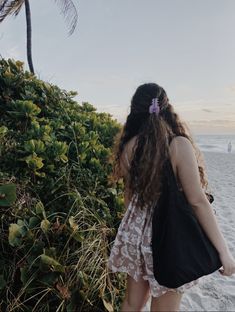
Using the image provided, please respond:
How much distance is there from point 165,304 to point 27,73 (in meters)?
4.69

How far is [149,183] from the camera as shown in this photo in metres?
1.97

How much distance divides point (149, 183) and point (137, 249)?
0.39 meters

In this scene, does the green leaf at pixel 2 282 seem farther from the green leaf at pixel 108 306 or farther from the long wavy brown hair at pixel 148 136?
the long wavy brown hair at pixel 148 136

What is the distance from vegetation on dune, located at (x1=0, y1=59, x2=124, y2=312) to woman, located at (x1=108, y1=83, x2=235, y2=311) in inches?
26.3

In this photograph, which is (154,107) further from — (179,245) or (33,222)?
(33,222)

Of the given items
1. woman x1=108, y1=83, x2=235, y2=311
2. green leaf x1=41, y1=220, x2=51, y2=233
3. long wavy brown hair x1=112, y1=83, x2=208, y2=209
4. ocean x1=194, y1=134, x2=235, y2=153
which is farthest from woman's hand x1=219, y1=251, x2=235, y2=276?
ocean x1=194, y1=134, x2=235, y2=153

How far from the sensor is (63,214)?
331cm

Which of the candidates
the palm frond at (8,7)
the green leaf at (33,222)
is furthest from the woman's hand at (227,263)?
the palm frond at (8,7)

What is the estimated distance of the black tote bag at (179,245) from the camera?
1.87m

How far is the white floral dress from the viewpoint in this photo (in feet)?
6.66

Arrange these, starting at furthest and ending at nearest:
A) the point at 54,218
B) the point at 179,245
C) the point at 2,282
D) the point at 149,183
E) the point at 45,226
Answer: the point at 54,218
the point at 45,226
the point at 2,282
the point at 149,183
the point at 179,245

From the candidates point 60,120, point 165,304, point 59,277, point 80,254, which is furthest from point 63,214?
point 60,120

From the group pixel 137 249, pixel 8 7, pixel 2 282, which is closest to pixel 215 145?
pixel 8 7

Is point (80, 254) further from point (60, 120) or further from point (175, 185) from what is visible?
point (60, 120)
